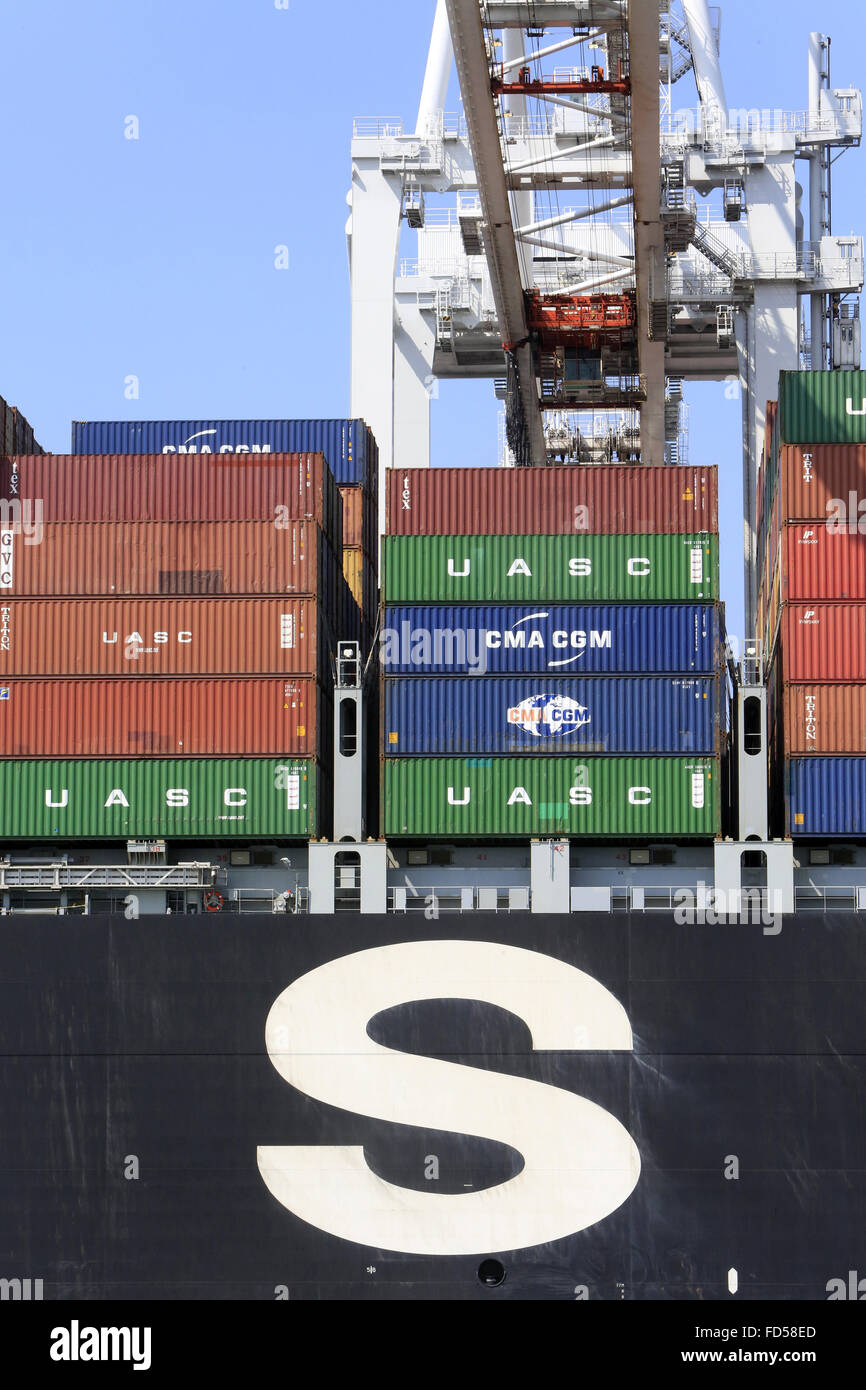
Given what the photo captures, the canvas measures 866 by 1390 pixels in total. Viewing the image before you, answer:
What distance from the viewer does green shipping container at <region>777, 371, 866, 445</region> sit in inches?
1310

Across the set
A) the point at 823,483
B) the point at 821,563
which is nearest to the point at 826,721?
the point at 821,563

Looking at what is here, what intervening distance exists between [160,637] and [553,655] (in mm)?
7111

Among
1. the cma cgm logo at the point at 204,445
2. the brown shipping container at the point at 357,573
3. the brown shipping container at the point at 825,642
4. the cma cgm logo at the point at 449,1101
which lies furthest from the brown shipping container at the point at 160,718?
the cma cgm logo at the point at 204,445

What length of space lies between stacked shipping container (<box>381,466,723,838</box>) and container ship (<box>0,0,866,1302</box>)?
7 centimetres

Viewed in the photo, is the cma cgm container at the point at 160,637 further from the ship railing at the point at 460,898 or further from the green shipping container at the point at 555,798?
the ship railing at the point at 460,898

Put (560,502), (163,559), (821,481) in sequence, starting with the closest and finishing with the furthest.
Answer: (163,559)
(821,481)
(560,502)

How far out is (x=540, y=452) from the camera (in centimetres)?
4834

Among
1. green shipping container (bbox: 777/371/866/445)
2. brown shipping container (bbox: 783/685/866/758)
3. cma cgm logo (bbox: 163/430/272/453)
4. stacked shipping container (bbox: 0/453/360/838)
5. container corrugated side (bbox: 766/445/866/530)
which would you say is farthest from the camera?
cma cgm logo (bbox: 163/430/272/453)

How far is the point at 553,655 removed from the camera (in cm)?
3178

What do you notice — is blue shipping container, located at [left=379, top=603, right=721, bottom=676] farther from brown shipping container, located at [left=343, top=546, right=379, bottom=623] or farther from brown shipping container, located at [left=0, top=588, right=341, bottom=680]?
brown shipping container, located at [left=343, top=546, right=379, bottom=623]

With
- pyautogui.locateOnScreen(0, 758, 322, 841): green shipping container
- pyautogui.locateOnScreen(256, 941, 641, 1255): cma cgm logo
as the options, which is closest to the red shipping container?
pyautogui.locateOnScreen(256, 941, 641, 1255): cma cgm logo

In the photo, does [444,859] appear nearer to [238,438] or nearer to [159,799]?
[159,799]

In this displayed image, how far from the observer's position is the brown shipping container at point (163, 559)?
1267 inches

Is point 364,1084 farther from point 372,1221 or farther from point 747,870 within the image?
point 747,870
